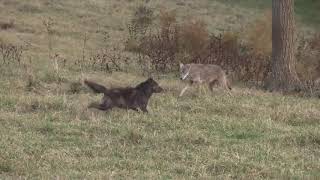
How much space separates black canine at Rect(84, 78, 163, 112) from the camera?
40.2 feet

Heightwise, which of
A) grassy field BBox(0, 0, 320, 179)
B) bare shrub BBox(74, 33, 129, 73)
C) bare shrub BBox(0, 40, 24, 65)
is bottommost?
bare shrub BBox(74, 33, 129, 73)

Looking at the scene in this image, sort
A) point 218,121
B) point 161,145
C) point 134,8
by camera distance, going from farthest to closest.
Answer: point 134,8 → point 218,121 → point 161,145

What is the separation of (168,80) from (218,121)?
6.45m

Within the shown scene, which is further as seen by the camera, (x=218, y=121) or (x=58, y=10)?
(x=58, y=10)

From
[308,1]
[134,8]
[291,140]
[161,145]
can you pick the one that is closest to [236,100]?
[291,140]

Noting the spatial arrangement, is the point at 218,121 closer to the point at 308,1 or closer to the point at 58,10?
the point at 58,10

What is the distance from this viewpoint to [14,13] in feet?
105

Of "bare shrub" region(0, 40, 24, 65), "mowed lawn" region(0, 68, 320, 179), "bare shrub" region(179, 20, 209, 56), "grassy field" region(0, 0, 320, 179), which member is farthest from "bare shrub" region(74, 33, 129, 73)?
"mowed lawn" region(0, 68, 320, 179)

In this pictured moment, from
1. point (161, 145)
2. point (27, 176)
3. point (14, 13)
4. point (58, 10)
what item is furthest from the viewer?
point (58, 10)

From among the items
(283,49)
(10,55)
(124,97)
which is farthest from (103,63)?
(124,97)

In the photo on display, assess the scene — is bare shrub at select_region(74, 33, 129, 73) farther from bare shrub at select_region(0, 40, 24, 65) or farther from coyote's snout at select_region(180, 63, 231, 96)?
coyote's snout at select_region(180, 63, 231, 96)

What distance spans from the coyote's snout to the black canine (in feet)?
10.2

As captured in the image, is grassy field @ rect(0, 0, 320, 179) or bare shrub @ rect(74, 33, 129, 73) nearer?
grassy field @ rect(0, 0, 320, 179)

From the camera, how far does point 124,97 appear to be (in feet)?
41.1
